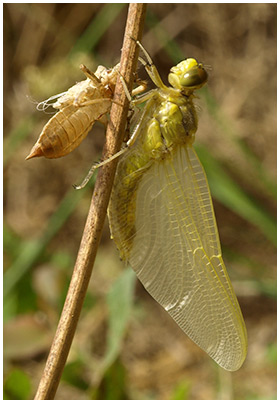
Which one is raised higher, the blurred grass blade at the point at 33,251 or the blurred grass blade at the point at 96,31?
the blurred grass blade at the point at 96,31

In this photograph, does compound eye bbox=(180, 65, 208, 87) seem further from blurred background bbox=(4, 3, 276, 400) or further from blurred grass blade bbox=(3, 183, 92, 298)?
blurred grass blade bbox=(3, 183, 92, 298)

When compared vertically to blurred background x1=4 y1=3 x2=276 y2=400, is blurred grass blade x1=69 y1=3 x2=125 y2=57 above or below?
above

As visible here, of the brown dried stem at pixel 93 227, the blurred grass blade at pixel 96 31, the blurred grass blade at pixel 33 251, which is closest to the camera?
the brown dried stem at pixel 93 227

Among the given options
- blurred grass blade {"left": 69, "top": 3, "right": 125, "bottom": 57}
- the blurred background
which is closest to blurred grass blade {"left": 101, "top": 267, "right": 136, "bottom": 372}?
the blurred background

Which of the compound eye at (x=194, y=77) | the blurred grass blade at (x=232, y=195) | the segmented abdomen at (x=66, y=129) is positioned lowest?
the blurred grass blade at (x=232, y=195)

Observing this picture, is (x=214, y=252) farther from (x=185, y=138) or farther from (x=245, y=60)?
(x=245, y=60)

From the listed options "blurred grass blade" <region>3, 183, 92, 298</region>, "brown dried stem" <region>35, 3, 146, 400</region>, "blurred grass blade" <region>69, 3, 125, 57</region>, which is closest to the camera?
"brown dried stem" <region>35, 3, 146, 400</region>

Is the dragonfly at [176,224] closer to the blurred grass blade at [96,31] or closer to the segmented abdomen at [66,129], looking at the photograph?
the segmented abdomen at [66,129]

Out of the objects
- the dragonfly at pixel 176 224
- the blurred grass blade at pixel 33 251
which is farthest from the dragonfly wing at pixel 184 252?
the blurred grass blade at pixel 33 251

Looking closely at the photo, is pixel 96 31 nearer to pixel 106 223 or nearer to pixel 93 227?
pixel 106 223
